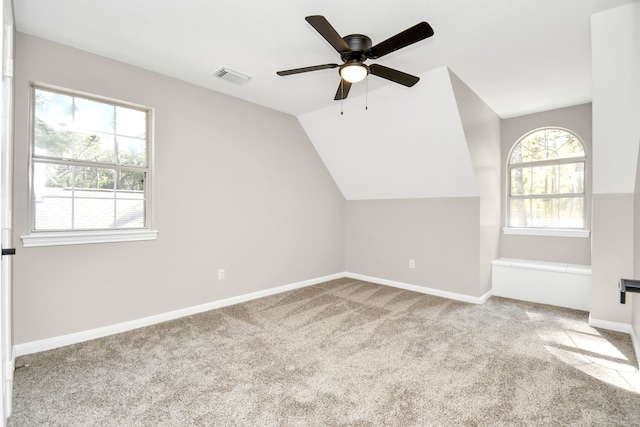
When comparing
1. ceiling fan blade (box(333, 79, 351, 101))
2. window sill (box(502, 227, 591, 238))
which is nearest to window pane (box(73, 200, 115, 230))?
ceiling fan blade (box(333, 79, 351, 101))

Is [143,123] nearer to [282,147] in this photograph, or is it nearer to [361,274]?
[282,147]

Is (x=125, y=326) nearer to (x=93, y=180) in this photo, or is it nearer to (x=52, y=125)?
(x=93, y=180)

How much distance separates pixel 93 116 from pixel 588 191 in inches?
219

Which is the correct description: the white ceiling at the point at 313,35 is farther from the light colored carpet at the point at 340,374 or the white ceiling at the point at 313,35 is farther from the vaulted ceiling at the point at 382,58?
the light colored carpet at the point at 340,374

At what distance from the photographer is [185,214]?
3340 millimetres

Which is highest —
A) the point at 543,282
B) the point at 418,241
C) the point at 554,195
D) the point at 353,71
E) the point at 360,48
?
the point at 360,48

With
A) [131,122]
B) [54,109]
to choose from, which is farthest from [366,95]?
[54,109]

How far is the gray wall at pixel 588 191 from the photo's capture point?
3941 millimetres

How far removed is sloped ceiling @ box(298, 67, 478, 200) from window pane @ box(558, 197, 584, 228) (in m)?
1.36

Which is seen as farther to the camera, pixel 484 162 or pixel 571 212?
pixel 571 212

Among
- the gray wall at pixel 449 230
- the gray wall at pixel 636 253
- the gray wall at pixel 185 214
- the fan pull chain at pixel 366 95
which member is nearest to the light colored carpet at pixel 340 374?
A: the gray wall at pixel 636 253

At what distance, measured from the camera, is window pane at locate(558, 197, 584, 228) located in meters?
4.03

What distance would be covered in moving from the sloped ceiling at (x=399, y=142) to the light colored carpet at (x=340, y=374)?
69.0 inches

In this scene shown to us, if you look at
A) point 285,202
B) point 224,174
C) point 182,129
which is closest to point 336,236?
point 285,202
